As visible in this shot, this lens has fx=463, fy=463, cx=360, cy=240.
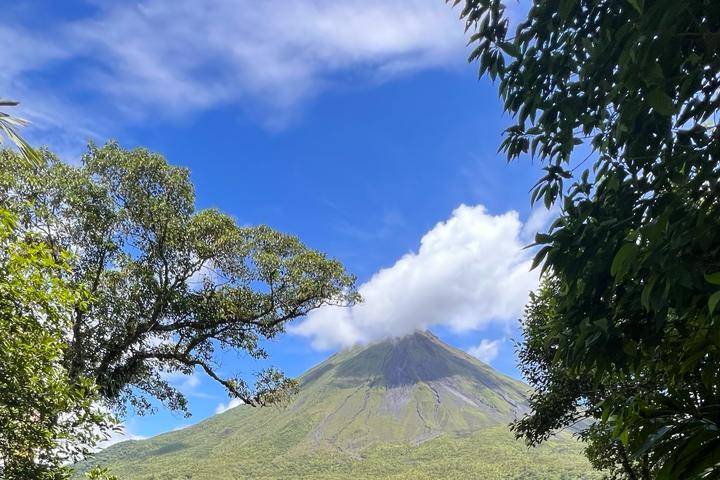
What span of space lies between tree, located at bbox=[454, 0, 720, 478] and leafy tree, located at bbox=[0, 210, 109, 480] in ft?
20.9

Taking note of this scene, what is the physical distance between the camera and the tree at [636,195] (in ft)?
8.28

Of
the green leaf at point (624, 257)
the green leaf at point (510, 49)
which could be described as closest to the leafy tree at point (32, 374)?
the green leaf at point (510, 49)

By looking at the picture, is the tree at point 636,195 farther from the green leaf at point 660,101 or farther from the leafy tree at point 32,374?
the leafy tree at point 32,374

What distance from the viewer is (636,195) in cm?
328

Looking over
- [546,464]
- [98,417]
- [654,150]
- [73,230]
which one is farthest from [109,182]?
[546,464]

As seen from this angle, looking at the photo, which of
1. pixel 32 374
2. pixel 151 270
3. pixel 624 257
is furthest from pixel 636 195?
pixel 151 270

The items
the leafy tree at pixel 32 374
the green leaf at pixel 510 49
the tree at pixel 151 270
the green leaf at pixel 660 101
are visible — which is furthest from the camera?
the tree at pixel 151 270

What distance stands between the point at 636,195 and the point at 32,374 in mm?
7616

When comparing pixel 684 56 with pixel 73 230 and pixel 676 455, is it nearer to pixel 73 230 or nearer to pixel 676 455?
pixel 676 455

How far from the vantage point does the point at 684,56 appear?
285cm

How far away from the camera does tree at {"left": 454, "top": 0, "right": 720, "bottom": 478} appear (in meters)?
2.52

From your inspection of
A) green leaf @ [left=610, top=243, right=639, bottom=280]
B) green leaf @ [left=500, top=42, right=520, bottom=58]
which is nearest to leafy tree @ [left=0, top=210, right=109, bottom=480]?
green leaf @ [left=500, top=42, right=520, bottom=58]

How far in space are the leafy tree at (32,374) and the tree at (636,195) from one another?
251 inches

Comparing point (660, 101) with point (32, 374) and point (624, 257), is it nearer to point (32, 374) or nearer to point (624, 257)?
point (624, 257)
